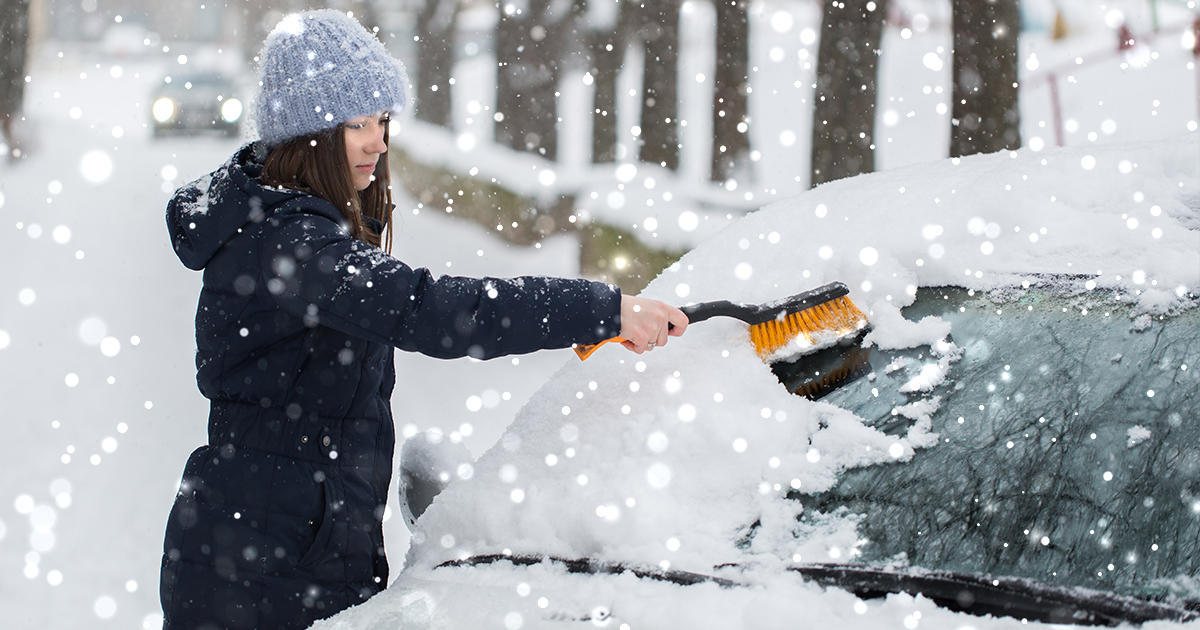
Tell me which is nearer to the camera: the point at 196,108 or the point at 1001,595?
the point at 1001,595

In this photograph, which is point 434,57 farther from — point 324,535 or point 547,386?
point 324,535

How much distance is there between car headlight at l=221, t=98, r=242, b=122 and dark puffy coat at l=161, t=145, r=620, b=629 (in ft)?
55.4

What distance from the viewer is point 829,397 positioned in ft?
6.28

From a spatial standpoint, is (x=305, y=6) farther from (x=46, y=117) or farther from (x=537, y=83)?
(x=537, y=83)

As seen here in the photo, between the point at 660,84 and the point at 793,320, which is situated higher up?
the point at 660,84

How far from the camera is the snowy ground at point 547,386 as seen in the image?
1.78 metres

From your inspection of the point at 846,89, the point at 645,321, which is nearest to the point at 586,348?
the point at 645,321

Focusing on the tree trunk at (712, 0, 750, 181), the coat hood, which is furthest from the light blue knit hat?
the tree trunk at (712, 0, 750, 181)

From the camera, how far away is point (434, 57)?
19250 millimetres

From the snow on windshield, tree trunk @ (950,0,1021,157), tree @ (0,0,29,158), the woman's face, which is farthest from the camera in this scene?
tree @ (0,0,29,158)

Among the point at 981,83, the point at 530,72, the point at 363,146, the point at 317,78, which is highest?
the point at 530,72

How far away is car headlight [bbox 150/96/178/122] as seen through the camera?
18.3 meters

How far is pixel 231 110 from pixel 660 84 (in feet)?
33.0

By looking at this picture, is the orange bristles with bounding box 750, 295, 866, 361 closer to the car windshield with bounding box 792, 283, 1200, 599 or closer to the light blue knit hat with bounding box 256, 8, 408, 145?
the car windshield with bounding box 792, 283, 1200, 599
